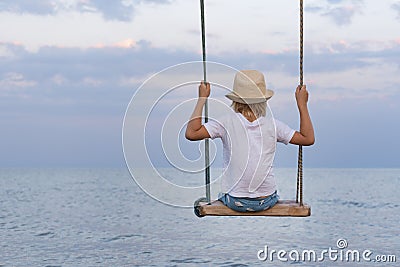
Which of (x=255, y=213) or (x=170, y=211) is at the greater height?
(x=255, y=213)

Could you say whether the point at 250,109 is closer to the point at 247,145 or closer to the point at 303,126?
the point at 247,145

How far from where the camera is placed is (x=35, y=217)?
129 feet

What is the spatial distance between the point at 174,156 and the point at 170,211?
33672 millimetres

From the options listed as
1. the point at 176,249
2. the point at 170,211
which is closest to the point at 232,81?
the point at 176,249

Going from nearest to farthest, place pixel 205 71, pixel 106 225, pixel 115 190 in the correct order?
pixel 205 71 < pixel 106 225 < pixel 115 190

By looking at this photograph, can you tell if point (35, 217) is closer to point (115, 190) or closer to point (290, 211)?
point (115, 190)

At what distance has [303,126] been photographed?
600 centimetres

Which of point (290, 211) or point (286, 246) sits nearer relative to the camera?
point (290, 211)

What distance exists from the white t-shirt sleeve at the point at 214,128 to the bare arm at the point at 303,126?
52 cm

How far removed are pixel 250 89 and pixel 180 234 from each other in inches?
1001

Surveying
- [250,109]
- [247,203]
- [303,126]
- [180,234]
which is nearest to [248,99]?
[250,109]

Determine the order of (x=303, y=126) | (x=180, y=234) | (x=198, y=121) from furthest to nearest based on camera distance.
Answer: (x=180, y=234)
(x=303, y=126)
(x=198, y=121)

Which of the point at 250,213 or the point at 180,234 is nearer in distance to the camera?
the point at 250,213

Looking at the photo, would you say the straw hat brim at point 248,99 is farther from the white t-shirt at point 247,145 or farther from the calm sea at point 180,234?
the calm sea at point 180,234
